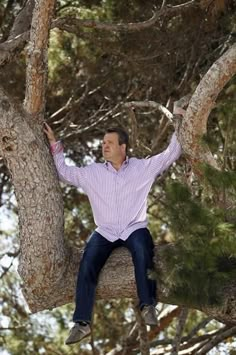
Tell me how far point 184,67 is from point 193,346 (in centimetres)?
244

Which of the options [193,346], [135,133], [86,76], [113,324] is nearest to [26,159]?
[135,133]

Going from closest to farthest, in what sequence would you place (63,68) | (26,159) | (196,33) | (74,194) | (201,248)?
(201,248) → (26,159) → (196,33) → (63,68) → (74,194)

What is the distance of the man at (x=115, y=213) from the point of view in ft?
15.0

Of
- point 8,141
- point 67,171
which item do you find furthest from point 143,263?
point 8,141

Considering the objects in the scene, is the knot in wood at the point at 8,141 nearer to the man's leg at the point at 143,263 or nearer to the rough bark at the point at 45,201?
the rough bark at the point at 45,201

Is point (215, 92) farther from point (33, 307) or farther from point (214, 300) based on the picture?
point (33, 307)

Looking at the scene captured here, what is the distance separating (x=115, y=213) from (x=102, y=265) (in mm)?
257

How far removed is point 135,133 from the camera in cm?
615

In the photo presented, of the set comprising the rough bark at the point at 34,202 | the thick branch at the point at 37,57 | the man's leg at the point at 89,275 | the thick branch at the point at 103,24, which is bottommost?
the man's leg at the point at 89,275

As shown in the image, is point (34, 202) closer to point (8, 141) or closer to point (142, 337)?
point (8, 141)

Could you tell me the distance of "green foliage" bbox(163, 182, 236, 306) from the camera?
404 centimetres

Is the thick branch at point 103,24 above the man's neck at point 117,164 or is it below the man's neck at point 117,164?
above

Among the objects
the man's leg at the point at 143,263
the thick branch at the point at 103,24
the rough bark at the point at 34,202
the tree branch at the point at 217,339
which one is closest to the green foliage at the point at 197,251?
the man's leg at the point at 143,263

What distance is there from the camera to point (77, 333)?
15.0ft
